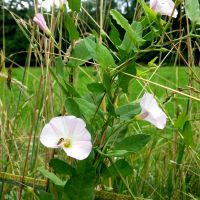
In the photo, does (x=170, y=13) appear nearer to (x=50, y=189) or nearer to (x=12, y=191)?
(x=50, y=189)

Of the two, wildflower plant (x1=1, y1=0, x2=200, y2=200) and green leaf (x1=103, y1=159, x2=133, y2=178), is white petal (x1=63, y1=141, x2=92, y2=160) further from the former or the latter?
green leaf (x1=103, y1=159, x2=133, y2=178)

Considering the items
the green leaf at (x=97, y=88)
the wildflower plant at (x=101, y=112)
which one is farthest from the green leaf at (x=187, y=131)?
the green leaf at (x=97, y=88)

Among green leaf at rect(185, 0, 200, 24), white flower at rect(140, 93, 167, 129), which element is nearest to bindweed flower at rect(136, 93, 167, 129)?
white flower at rect(140, 93, 167, 129)

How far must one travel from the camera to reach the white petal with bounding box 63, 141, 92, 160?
1.77ft

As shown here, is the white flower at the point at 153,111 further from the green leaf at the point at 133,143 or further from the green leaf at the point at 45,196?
the green leaf at the point at 45,196

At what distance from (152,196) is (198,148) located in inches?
7.2

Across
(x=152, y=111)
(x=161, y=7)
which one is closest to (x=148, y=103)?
(x=152, y=111)

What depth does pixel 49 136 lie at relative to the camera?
0.56 metres

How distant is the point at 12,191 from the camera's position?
3.45 feet

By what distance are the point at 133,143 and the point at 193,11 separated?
176mm

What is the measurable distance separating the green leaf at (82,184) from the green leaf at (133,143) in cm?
5

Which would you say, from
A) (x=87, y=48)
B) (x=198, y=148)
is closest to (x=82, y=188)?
(x=87, y=48)

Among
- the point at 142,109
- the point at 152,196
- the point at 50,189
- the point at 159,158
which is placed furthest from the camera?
the point at 159,158

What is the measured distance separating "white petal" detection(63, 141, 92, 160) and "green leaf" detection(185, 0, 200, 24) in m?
0.19
